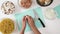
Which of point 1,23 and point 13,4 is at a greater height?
point 13,4

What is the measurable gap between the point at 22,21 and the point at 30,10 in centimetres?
9

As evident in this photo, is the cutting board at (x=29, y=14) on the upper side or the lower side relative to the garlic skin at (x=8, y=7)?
lower

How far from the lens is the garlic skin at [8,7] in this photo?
114 centimetres

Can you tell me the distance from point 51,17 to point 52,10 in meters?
0.05

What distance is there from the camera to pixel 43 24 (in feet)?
3.89

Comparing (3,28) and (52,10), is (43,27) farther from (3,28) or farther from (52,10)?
(3,28)

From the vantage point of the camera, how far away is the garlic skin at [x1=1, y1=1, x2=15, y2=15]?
114cm

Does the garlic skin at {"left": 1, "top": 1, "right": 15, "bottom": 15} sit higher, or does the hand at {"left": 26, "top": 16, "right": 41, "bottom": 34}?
the garlic skin at {"left": 1, "top": 1, "right": 15, "bottom": 15}

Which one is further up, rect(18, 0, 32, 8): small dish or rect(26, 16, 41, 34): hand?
rect(18, 0, 32, 8): small dish

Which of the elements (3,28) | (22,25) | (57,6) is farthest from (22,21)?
(57,6)

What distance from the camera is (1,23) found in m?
1.13

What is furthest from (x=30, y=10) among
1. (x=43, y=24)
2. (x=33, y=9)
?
(x=43, y=24)

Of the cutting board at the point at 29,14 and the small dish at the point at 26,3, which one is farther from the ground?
the small dish at the point at 26,3

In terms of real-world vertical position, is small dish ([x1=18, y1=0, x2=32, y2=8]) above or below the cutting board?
above
